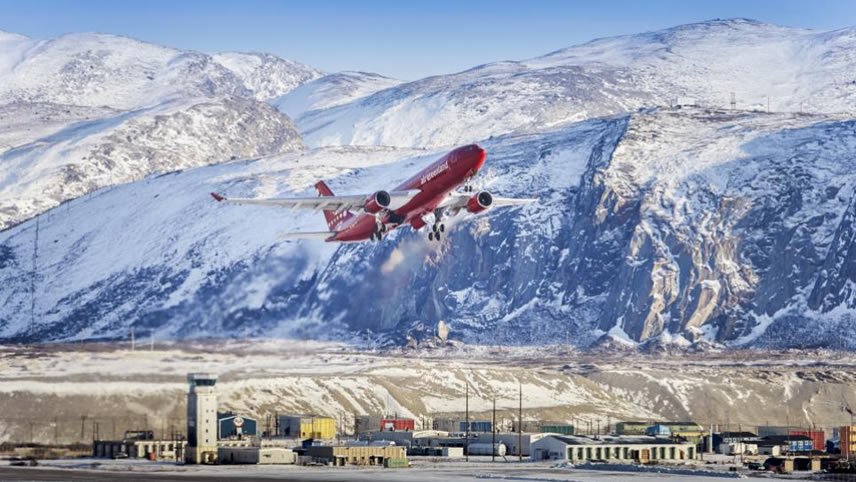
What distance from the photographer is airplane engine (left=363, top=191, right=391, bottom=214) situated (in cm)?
19438

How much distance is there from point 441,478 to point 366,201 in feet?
104

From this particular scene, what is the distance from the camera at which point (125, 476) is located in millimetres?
194000

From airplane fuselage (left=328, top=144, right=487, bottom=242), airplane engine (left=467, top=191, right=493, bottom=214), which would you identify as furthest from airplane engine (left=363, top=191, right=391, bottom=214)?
airplane engine (left=467, top=191, right=493, bottom=214)

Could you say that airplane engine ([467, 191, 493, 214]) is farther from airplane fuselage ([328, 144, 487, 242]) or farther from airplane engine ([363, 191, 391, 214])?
airplane engine ([363, 191, 391, 214])

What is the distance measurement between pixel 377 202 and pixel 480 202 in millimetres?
11175

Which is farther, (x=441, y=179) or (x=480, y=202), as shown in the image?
(x=480, y=202)

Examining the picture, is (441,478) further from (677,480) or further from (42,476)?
(42,476)

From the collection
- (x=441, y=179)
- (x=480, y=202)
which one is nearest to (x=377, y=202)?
(x=441, y=179)

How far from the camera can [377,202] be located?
639 feet

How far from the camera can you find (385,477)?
19925 centimetres

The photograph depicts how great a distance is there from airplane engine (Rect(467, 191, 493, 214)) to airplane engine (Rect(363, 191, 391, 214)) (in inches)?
356

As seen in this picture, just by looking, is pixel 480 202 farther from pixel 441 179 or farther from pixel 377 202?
pixel 377 202

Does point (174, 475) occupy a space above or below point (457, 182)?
below

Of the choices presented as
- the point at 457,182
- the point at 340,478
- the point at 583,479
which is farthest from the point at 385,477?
the point at 457,182
